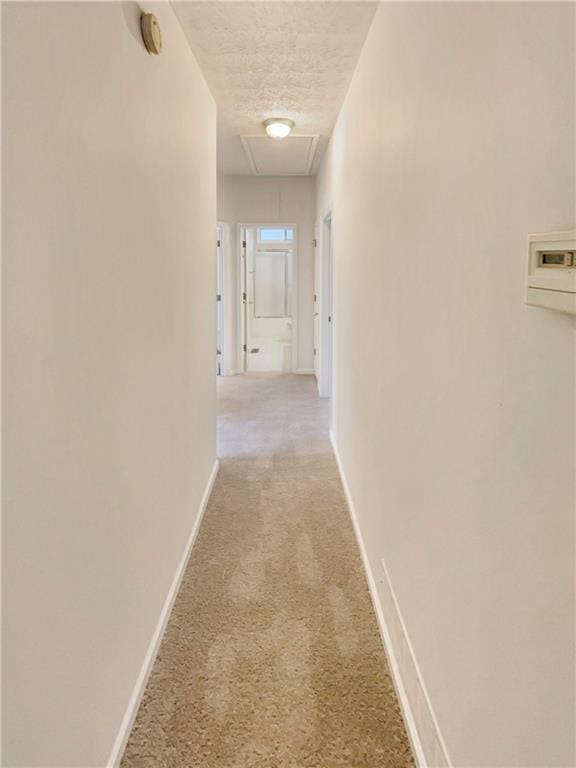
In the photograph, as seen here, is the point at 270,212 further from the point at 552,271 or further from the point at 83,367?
the point at 552,271

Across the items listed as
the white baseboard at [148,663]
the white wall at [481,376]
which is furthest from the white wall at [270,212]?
the white wall at [481,376]

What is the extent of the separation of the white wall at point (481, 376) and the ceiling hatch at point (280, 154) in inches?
115

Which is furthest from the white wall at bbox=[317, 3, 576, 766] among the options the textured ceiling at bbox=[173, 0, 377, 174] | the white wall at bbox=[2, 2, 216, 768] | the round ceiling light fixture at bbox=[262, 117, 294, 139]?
the round ceiling light fixture at bbox=[262, 117, 294, 139]

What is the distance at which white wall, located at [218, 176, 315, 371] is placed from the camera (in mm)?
7152

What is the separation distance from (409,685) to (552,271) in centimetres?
137

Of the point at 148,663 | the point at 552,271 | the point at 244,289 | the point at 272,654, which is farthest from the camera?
the point at 244,289

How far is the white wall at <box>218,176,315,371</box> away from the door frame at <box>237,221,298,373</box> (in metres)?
0.03

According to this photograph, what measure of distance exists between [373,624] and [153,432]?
1.11m

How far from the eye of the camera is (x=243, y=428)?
16.2ft

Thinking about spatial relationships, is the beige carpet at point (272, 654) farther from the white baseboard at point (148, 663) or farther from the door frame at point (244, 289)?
the door frame at point (244, 289)

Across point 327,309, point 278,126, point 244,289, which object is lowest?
point 327,309

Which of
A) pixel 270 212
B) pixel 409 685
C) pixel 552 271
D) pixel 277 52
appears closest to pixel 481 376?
pixel 552 271

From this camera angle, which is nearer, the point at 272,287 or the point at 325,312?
the point at 325,312

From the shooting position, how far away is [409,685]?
5.47ft
